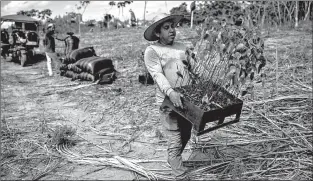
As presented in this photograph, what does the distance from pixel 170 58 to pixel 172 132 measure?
78 cm

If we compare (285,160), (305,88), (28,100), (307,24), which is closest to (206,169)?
(285,160)

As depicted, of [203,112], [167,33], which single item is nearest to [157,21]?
[167,33]

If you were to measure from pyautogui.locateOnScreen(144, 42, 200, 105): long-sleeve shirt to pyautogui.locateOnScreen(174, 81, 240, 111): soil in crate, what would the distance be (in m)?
0.14

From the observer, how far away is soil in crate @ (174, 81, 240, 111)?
256cm

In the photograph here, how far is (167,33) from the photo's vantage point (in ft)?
9.20

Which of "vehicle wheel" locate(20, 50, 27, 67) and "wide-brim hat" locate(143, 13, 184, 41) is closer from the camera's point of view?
"wide-brim hat" locate(143, 13, 184, 41)

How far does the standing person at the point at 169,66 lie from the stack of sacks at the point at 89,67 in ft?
18.3

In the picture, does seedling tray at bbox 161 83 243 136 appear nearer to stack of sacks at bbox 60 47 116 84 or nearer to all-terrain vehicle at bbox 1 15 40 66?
stack of sacks at bbox 60 47 116 84

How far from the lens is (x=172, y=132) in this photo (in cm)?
285

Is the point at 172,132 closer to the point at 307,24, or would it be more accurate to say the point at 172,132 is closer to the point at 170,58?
the point at 170,58

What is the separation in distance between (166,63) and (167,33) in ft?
1.03

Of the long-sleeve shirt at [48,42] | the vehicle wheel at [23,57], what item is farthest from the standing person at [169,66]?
the vehicle wheel at [23,57]

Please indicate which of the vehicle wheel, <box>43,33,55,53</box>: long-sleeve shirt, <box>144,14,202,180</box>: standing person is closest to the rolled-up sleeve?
<box>144,14,202,180</box>: standing person

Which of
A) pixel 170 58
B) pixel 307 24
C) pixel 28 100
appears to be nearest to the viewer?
pixel 170 58
